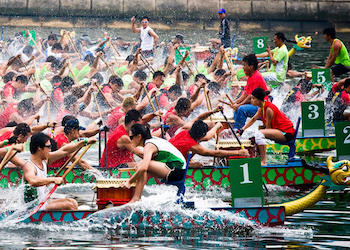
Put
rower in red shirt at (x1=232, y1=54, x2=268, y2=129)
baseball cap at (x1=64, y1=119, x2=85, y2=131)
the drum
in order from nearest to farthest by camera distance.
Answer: the drum < baseball cap at (x1=64, y1=119, x2=85, y2=131) < rower in red shirt at (x1=232, y1=54, x2=268, y2=129)

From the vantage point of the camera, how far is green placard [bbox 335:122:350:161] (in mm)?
11508

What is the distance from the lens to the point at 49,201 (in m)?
10.1

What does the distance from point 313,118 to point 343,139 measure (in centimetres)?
302

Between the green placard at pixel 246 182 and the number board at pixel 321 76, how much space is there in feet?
26.8

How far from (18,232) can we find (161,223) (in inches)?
63.9

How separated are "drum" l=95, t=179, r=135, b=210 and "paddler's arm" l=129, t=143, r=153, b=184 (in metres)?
0.11

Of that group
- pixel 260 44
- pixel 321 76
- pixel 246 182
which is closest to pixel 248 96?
pixel 321 76

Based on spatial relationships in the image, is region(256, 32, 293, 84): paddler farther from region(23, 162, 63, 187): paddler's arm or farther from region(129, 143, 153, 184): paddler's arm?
region(23, 162, 63, 187): paddler's arm

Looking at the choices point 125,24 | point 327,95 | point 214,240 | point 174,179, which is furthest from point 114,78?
point 125,24

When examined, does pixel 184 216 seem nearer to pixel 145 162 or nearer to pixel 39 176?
pixel 145 162

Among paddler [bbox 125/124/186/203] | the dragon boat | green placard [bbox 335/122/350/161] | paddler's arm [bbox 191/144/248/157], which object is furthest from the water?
paddler's arm [bbox 191/144/248/157]

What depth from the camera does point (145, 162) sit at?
1013cm

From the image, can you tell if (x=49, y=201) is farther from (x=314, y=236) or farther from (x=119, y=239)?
(x=314, y=236)

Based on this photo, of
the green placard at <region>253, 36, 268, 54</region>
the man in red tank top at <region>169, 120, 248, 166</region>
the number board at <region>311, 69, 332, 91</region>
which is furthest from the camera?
the green placard at <region>253, 36, 268, 54</region>
